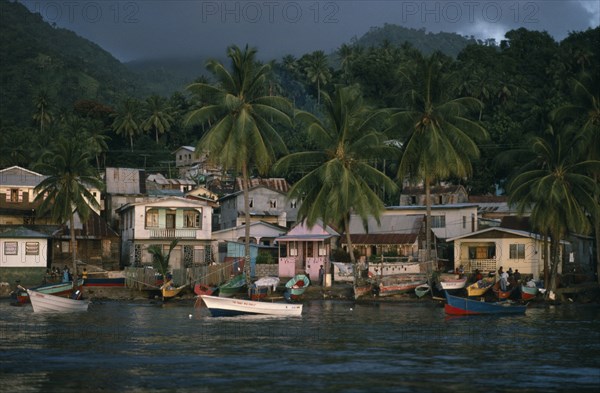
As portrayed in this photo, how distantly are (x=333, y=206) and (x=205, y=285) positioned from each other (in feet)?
37.8

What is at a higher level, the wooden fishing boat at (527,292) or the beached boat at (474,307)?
the wooden fishing boat at (527,292)

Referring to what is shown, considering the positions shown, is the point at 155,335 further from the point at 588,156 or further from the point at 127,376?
the point at 588,156

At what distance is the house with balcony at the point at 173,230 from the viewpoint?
83812 millimetres

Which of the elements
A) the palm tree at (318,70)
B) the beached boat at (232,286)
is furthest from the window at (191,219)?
the palm tree at (318,70)

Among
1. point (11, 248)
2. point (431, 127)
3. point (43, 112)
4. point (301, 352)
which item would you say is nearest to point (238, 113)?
point (431, 127)

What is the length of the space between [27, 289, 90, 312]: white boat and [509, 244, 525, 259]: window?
3619cm

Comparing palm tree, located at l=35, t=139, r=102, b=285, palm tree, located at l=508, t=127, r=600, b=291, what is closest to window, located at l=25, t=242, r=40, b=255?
palm tree, located at l=35, t=139, r=102, b=285

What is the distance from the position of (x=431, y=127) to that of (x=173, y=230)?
86.0ft

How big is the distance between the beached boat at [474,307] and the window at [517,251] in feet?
65.1

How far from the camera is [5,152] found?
121938mm

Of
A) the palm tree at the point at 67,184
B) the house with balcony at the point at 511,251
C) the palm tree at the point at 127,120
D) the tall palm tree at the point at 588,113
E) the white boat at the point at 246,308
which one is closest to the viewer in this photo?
the white boat at the point at 246,308

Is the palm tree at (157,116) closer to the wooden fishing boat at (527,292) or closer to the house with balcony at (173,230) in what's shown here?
the house with balcony at (173,230)

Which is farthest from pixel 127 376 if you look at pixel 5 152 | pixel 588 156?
pixel 5 152

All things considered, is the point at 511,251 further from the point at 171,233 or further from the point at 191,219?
the point at 171,233
